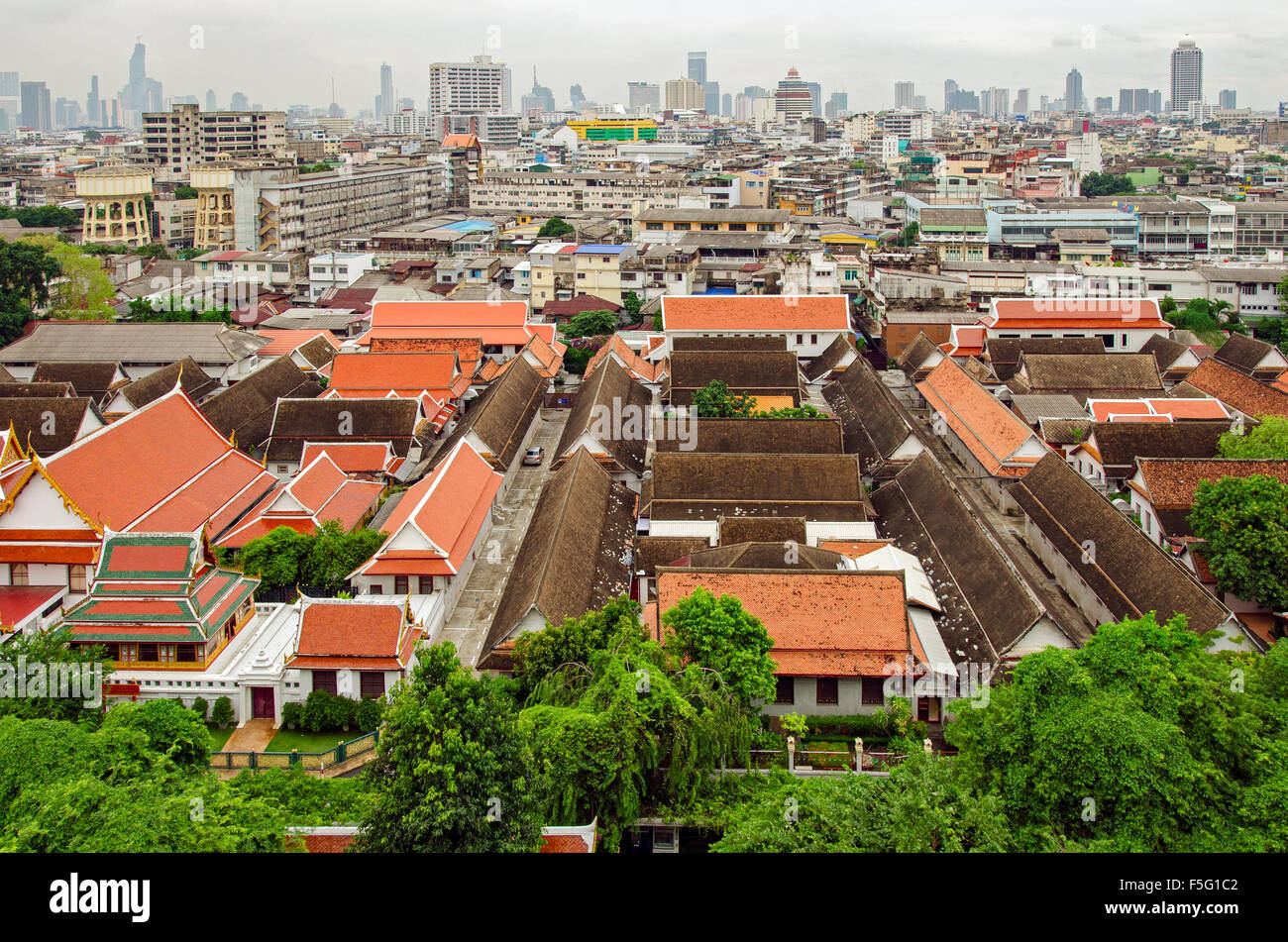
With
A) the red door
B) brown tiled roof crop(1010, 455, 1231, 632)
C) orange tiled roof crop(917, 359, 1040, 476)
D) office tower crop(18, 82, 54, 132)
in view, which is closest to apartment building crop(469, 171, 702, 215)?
orange tiled roof crop(917, 359, 1040, 476)

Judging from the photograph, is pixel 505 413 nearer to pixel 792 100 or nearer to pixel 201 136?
pixel 201 136

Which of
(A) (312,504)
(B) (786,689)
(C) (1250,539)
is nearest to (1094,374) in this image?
(C) (1250,539)

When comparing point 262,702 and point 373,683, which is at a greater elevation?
point 373,683

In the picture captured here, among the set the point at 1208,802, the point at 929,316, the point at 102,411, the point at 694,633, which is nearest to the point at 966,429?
the point at 929,316

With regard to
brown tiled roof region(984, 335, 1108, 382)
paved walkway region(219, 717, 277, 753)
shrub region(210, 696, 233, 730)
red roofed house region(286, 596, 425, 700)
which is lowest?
paved walkway region(219, 717, 277, 753)

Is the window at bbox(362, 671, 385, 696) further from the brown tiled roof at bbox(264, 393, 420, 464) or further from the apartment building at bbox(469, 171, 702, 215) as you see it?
the apartment building at bbox(469, 171, 702, 215)

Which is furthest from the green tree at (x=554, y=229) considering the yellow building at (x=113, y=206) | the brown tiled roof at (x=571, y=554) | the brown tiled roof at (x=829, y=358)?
the brown tiled roof at (x=571, y=554)

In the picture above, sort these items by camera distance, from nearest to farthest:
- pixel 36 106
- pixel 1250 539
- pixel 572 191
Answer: pixel 1250 539, pixel 572 191, pixel 36 106
